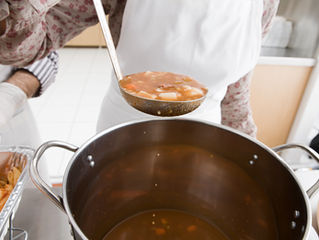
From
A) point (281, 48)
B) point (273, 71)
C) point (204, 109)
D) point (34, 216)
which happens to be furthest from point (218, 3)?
point (281, 48)

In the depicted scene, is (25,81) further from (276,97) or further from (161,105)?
(276,97)

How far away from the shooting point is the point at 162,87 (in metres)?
0.55

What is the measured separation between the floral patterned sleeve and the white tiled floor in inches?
38.5

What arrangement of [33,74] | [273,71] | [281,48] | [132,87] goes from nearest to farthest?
[132,87], [33,74], [273,71], [281,48]

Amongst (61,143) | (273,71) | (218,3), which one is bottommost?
(273,71)

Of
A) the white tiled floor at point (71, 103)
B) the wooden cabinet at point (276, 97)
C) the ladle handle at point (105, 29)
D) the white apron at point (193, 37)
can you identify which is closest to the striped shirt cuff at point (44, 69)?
the white apron at point (193, 37)

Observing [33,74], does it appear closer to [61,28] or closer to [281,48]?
[61,28]

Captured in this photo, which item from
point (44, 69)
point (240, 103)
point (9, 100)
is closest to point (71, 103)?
point (44, 69)

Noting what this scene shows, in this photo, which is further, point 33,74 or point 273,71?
point 273,71

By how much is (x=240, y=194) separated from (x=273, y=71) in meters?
1.10

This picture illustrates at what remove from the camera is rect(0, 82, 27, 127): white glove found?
73 cm

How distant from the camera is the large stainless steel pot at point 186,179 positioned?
1.55 ft

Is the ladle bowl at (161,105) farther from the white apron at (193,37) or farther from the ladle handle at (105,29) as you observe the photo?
the white apron at (193,37)

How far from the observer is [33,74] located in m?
0.89
